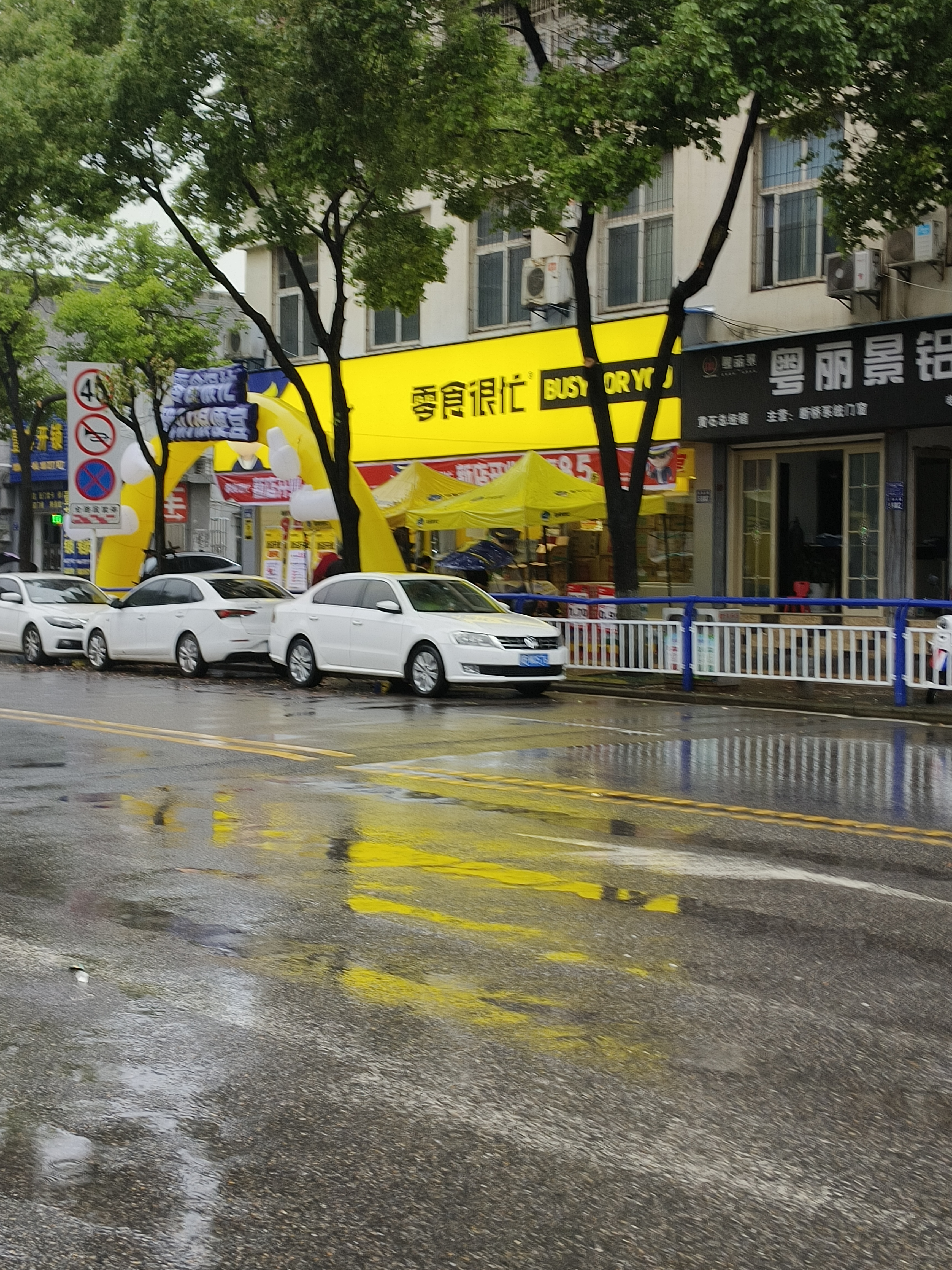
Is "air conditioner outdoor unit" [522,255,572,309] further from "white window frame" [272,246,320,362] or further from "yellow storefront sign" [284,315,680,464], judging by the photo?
"white window frame" [272,246,320,362]

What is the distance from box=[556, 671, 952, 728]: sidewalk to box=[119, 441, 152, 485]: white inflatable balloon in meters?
13.2

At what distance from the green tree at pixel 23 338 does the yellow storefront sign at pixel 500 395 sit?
272 inches

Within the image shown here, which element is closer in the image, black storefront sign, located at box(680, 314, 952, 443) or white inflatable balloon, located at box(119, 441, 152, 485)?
black storefront sign, located at box(680, 314, 952, 443)

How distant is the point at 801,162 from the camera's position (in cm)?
2075

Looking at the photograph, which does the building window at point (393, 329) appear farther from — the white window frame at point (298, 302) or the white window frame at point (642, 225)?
the white window frame at point (642, 225)

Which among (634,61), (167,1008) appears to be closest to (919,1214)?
(167,1008)

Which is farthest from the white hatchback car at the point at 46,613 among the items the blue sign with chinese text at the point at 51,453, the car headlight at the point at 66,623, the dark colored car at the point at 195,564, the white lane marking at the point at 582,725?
the blue sign with chinese text at the point at 51,453

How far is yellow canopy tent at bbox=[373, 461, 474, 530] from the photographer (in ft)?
82.8

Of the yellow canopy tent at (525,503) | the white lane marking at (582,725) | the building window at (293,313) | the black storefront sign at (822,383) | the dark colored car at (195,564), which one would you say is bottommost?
the white lane marking at (582,725)

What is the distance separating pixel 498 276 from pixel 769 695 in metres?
14.0

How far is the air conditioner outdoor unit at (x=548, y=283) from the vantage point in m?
27.3

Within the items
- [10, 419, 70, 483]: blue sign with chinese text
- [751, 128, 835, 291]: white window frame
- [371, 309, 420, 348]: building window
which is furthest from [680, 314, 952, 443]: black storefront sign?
[10, 419, 70, 483]: blue sign with chinese text

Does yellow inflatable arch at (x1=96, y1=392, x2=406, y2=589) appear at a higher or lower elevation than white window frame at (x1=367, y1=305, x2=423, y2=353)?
lower

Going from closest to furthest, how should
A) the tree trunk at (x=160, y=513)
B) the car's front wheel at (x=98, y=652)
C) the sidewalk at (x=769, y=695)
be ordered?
1. the sidewalk at (x=769, y=695)
2. the car's front wheel at (x=98, y=652)
3. the tree trunk at (x=160, y=513)
